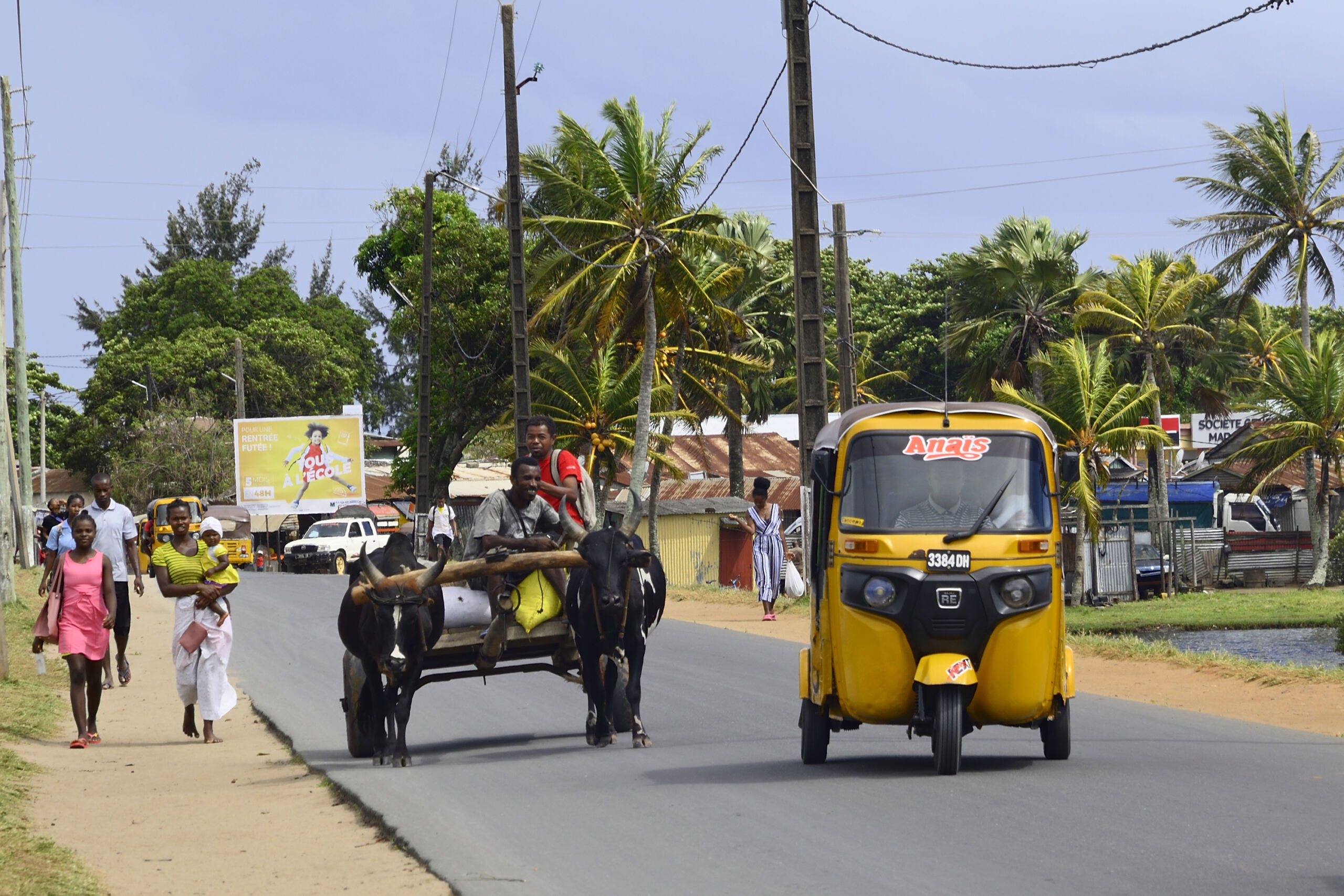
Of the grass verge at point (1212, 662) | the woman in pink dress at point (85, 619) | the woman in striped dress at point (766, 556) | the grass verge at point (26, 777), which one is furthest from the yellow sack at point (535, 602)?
the woman in striped dress at point (766, 556)

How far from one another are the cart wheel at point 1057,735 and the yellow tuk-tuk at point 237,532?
36864 mm

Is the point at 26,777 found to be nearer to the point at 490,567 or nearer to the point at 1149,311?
the point at 490,567

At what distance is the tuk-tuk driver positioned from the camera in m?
9.19

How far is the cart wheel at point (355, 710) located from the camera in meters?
11.4

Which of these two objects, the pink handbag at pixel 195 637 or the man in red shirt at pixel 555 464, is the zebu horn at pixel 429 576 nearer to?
the man in red shirt at pixel 555 464

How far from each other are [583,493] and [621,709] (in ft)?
5.49

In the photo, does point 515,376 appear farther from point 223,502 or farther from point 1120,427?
point 223,502

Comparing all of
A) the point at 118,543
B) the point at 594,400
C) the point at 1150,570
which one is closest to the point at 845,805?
the point at 118,543

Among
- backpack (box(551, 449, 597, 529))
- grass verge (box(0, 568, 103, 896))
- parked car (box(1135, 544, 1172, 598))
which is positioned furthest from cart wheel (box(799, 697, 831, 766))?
parked car (box(1135, 544, 1172, 598))

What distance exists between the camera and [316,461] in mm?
53750

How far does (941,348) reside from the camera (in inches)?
2468

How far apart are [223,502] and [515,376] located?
A: 39.7m


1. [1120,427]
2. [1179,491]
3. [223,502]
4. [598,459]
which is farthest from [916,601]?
[223,502]

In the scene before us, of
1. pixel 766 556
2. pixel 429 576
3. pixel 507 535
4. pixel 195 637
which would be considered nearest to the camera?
pixel 429 576
